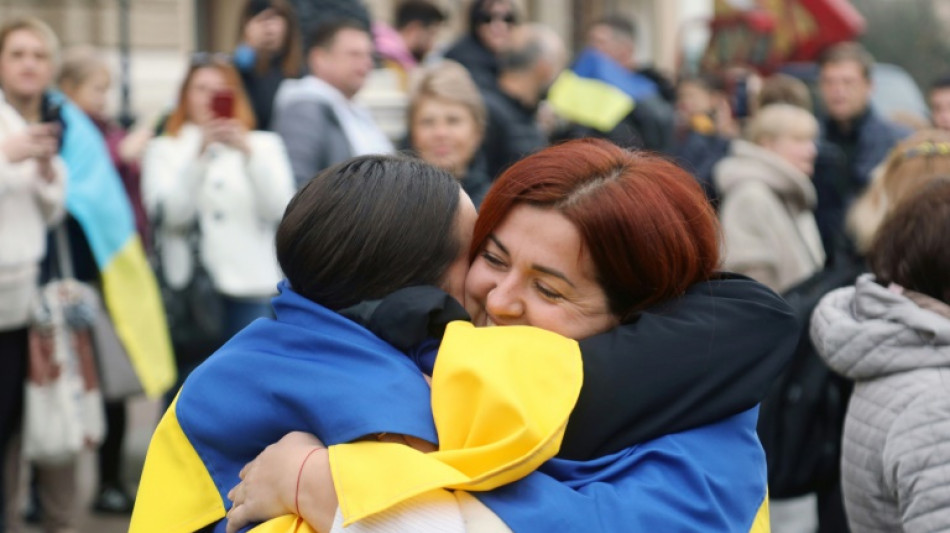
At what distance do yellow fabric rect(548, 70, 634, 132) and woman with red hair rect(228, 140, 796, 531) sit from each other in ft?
19.3

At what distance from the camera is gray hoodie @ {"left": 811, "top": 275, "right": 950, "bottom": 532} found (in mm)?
2547

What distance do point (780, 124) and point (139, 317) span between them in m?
2.95

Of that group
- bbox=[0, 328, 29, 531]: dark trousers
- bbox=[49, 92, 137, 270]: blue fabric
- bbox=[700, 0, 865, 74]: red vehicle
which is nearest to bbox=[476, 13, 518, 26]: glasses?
bbox=[49, 92, 137, 270]: blue fabric

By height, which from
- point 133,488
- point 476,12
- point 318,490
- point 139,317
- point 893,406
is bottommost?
point 133,488

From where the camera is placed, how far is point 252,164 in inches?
232

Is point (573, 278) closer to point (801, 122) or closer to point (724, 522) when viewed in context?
point (724, 522)

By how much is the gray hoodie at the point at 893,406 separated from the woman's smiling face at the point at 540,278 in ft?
2.65

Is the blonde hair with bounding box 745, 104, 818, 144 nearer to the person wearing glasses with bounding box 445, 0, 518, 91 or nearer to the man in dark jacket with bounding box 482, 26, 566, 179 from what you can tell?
the man in dark jacket with bounding box 482, 26, 566, 179

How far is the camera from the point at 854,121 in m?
8.12

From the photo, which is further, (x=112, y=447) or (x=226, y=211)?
(x=112, y=447)

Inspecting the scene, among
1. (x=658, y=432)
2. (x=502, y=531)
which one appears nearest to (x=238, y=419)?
(x=502, y=531)

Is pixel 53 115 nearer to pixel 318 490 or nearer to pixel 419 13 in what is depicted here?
pixel 419 13

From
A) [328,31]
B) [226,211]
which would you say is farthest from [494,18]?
[226,211]

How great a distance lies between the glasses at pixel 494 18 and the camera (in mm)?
7383
